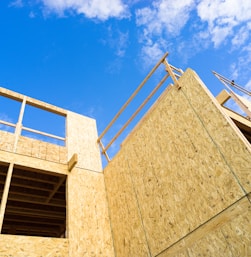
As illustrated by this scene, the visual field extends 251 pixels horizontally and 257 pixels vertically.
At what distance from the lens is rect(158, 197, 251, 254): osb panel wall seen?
339 cm

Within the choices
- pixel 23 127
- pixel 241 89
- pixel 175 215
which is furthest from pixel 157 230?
pixel 241 89

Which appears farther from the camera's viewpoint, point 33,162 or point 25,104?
point 25,104

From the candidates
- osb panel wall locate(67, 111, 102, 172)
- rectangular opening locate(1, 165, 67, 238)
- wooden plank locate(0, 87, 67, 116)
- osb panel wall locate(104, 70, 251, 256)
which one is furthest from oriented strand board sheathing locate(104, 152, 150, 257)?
wooden plank locate(0, 87, 67, 116)

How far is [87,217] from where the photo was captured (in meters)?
6.23

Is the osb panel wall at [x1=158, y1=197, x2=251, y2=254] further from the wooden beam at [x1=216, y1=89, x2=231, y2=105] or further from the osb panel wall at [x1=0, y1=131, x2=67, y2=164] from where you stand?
the osb panel wall at [x1=0, y1=131, x2=67, y2=164]

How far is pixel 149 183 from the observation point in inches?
221

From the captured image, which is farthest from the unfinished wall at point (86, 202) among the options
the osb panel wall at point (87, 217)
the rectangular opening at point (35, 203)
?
the rectangular opening at point (35, 203)

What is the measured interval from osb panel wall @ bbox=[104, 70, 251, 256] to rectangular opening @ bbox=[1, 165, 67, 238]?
2.19 m

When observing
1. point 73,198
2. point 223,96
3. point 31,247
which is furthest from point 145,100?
point 31,247

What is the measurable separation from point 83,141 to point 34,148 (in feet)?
6.34

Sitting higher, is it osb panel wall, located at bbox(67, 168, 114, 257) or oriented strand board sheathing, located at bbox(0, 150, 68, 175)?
oriented strand board sheathing, located at bbox(0, 150, 68, 175)

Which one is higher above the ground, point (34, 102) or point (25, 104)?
point (34, 102)

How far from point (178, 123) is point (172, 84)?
46.6 inches

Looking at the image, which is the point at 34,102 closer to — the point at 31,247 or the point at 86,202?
the point at 86,202
